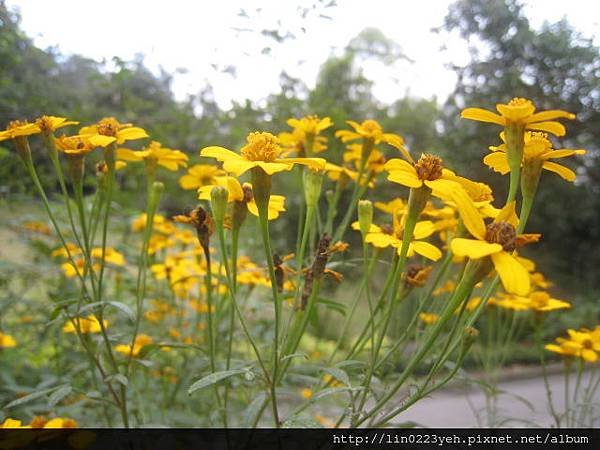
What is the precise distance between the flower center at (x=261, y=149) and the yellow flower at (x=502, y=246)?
0.28m

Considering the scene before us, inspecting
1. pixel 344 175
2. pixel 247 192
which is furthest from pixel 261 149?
pixel 344 175

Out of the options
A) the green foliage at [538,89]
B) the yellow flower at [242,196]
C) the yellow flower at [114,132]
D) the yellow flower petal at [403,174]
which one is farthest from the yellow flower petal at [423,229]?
the green foliage at [538,89]

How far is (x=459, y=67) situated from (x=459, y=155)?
141cm

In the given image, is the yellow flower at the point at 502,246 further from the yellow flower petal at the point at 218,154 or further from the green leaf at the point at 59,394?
the green leaf at the point at 59,394

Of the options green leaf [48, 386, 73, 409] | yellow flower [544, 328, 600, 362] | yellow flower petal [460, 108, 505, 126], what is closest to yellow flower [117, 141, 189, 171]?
green leaf [48, 386, 73, 409]

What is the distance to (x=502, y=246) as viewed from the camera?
60 centimetres

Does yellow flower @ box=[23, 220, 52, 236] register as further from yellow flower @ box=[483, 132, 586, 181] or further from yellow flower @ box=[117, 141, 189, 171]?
yellow flower @ box=[483, 132, 586, 181]

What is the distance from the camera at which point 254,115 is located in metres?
2.01

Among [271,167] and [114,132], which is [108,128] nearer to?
[114,132]

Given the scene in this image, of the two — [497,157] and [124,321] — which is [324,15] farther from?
[124,321]

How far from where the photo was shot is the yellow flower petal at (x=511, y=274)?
0.53m

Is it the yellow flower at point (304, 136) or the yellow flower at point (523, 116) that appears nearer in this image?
the yellow flower at point (523, 116)

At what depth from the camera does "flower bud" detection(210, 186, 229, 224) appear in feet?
2.35

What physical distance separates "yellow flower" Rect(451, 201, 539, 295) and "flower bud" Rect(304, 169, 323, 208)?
318 millimetres
